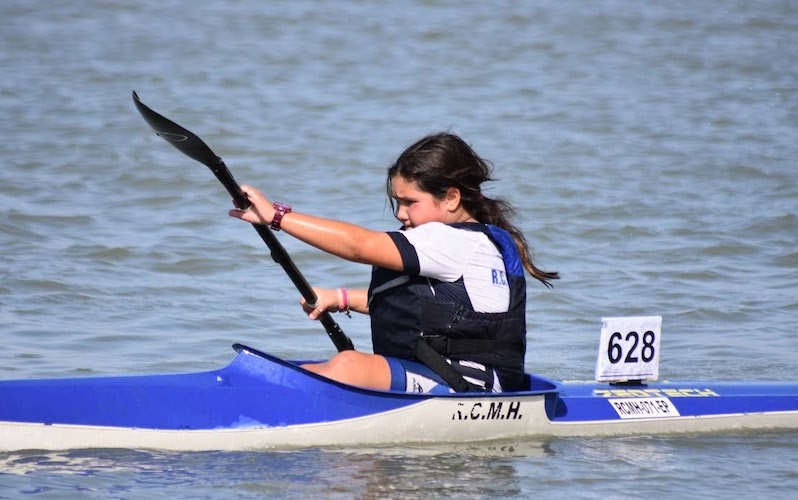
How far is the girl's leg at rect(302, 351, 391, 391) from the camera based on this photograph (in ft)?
13.8

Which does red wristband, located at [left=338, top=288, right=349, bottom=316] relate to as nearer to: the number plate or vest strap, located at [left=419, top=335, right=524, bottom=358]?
vest strap, located at [left=419, top=335, right=524, bottom=358]

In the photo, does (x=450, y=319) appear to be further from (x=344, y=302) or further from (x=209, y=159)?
(x=209, y=159)

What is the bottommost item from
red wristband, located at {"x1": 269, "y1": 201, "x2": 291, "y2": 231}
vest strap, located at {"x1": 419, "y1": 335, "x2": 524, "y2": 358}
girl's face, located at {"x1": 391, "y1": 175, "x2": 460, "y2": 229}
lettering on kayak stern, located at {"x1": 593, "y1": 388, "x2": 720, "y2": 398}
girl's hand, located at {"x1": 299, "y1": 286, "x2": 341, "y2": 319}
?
lettering on kayak stern, located at {"x1": 593, "y1": 388, "x2": 720, "y2": 398}

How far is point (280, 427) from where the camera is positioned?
13.8 ft

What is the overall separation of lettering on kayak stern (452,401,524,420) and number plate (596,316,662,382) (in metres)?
0.54

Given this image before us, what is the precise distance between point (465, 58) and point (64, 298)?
1023 centimetres

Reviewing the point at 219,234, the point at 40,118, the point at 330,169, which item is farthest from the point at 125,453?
the point at 40,118

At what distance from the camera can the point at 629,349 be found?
15.9 ft

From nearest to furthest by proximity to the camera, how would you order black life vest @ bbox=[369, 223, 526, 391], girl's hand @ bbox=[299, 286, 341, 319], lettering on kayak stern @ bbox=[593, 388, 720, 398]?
black life vest @ bbox=[369, 223, 526, 391] < girl's hand @ bbox=[299, 286, 341, 319] < lettering on kayak stern @ bbox=[593, 388, 720, 398]

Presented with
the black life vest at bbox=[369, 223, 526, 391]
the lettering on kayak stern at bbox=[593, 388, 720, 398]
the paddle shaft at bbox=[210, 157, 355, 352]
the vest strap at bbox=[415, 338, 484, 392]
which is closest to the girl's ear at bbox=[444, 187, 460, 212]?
the black life vest at bbox=[369, 223, 526, 391]

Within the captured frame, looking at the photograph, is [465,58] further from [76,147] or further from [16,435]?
[16,435]

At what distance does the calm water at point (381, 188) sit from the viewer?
14.1 ft

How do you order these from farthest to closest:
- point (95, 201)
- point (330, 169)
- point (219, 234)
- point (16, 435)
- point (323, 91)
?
point (323, 91) < point (330, 169) < point (95, 201) < point (219, 234) < point (16, 435)

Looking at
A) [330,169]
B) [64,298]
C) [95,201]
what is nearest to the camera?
[64,298]
